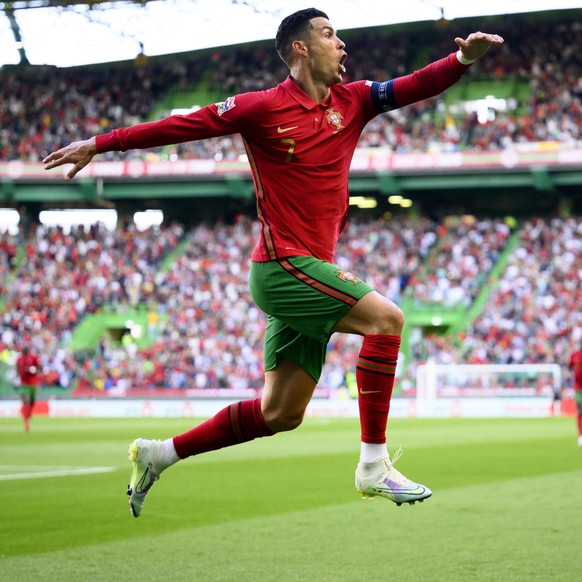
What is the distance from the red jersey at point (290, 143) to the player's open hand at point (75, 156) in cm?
5

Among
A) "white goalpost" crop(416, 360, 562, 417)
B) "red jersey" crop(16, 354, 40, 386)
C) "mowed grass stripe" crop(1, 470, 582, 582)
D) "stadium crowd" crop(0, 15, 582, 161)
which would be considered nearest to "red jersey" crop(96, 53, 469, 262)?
"mowed grass stripe" crop(1, 470, 582, 582)

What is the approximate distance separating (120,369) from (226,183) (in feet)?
28.5

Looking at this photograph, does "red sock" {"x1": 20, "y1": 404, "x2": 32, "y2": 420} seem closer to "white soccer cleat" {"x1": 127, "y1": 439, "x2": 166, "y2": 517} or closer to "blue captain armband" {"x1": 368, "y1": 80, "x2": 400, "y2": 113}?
"white soccer cleat" {"x1": 127, "y1": 439, "x2": 166, "y2": 517}

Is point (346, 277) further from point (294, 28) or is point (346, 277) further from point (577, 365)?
point (577, 365)

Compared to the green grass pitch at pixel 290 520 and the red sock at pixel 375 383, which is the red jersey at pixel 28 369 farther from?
the red sock at pixel 375 383

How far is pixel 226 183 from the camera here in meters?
38.9

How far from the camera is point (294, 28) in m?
5.71

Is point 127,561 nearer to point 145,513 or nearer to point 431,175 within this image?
point 145,513

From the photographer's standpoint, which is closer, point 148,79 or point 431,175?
point 431,175

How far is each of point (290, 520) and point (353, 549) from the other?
1.58 meters

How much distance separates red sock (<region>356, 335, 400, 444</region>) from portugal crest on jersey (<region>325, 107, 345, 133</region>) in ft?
3.95

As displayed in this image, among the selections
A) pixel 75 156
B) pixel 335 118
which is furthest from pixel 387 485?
pixel 75 156

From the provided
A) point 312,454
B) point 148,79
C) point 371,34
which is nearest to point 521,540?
point 312,454

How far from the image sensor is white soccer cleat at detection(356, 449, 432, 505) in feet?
16.6
